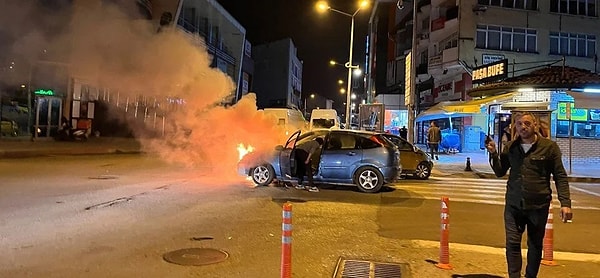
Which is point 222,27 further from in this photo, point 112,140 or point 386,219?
point 386,219

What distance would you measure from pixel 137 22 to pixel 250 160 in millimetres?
Result: 5293

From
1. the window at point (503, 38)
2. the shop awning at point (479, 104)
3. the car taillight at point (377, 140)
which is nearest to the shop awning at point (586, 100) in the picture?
the shop awning at point (479, 104)

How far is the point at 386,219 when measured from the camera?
8.94 meters

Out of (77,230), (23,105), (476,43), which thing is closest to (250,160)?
(77,230)

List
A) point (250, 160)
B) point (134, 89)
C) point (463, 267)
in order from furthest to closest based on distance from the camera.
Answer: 1. point (134, 89)
2. point (250, 160)
3. point (463, 267)

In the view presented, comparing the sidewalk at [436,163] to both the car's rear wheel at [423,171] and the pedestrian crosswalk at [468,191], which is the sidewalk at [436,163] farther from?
the car's rear wheel at [423,171]

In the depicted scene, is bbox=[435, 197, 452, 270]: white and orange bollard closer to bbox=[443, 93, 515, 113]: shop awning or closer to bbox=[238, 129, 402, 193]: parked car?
bbox=[238, 129, 402, 193]: parked car

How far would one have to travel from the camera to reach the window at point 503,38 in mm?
32781

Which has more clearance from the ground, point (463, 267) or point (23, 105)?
point (23, 105)

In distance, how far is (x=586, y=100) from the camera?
21.8 meters

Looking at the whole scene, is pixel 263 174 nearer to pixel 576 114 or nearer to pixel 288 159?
pixel 288 159

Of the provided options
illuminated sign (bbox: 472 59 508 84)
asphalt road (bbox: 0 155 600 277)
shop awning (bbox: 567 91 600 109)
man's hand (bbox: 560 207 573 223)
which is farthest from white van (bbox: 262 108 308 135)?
man's hand (bbox: 560 207 573 223)

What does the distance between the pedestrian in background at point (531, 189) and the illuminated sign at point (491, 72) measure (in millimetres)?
20093

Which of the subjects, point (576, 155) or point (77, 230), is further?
point (576, 155)
